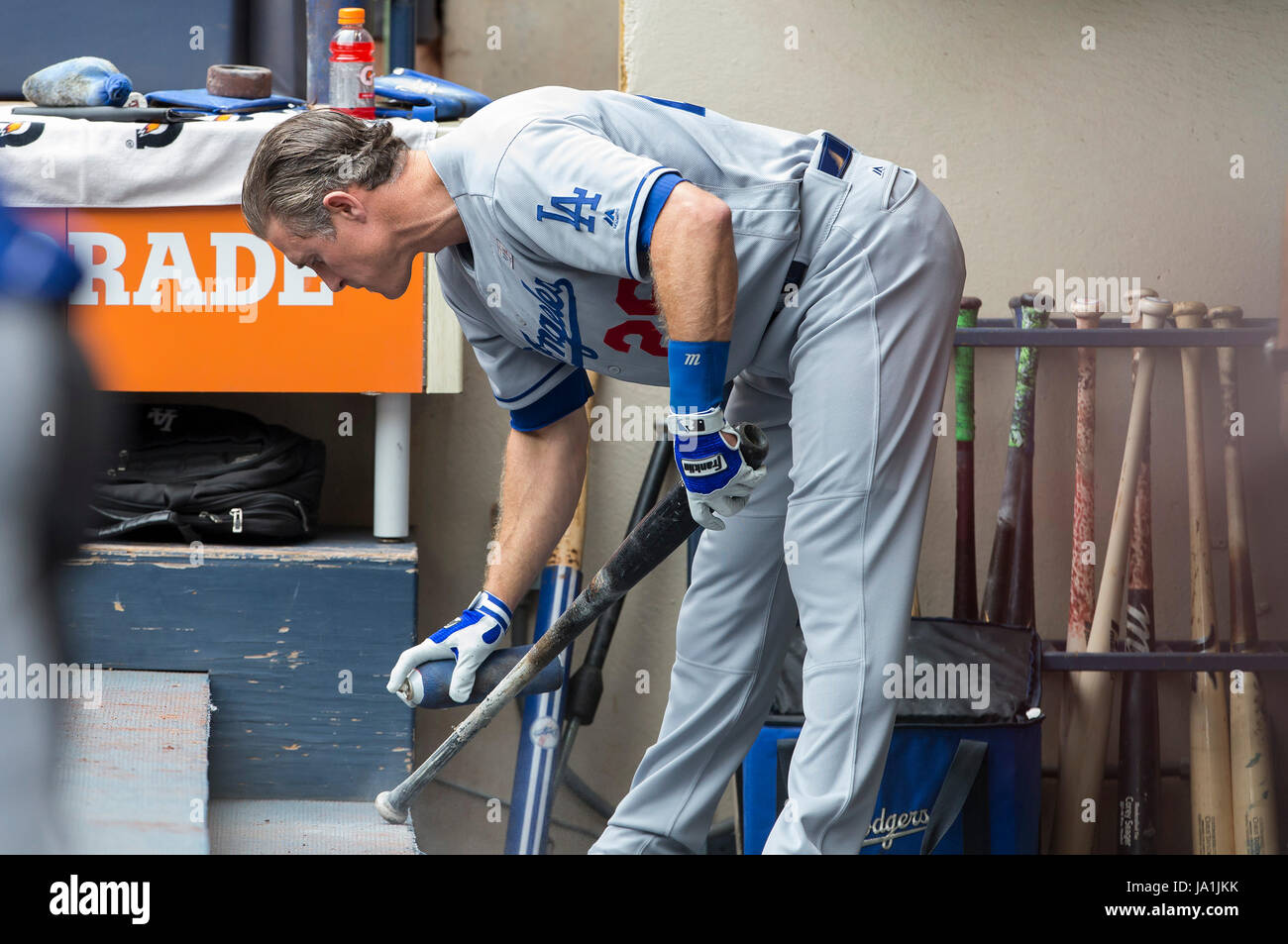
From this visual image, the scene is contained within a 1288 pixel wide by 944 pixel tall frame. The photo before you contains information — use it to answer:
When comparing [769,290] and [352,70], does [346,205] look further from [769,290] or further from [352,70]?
[352,70]

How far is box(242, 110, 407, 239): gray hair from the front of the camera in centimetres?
164

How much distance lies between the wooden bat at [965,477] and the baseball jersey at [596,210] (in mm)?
932

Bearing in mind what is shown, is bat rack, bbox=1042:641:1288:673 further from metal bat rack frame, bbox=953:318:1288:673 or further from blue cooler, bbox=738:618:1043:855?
blue cooler, bbox=738:618:1043:855

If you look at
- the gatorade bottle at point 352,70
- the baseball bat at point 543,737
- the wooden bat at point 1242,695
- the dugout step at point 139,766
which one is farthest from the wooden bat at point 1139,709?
the dugout step at point 139,766

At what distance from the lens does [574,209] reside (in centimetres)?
150

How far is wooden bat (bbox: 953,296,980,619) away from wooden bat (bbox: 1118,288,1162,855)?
305 mm

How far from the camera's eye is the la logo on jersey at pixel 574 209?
148cm

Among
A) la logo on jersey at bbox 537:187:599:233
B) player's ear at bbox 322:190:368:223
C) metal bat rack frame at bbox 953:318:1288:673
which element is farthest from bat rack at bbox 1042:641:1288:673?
player's ear at bbox 322:190:368:223

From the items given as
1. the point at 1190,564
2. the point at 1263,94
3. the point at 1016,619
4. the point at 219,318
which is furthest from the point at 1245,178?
the point at 219,318

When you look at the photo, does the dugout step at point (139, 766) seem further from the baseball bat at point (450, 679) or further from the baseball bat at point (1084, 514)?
the baseball bat at point (1084, 514)

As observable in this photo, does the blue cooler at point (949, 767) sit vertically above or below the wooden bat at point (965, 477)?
below

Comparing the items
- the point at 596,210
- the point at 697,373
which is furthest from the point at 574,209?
the point at 697,373

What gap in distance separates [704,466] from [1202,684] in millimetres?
1458

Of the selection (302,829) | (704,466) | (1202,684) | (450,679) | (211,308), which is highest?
(211,308)
